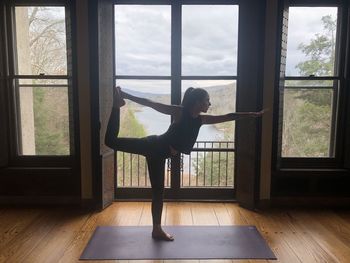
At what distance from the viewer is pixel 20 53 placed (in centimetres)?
347

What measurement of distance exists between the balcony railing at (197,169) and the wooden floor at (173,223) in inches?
11.1

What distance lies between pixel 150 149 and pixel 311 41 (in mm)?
2212

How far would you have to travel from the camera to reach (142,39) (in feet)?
11.7

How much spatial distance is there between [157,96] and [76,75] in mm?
911

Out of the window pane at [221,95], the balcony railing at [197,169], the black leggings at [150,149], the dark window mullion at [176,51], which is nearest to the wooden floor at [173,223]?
the balcony railing at [197,169]

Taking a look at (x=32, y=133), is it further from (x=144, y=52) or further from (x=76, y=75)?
(x=144, y=52)

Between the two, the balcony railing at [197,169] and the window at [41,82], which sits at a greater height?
the window at [41,82]

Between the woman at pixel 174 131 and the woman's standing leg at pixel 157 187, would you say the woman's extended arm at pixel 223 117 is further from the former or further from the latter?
the woman's standing leg at pixel 157 187

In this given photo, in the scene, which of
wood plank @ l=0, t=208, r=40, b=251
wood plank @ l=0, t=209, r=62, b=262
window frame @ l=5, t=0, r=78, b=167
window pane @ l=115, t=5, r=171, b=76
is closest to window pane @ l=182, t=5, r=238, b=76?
window pane @ l=115, t=5, r=171, b=76

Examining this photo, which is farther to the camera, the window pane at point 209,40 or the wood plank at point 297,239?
the window pane at point 209,40

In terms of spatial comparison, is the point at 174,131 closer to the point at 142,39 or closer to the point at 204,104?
the point at 204,104

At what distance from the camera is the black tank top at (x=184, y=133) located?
253cm

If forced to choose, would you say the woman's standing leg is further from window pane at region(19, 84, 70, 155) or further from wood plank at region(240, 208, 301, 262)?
window pane at region(19, 84, 70, 155)

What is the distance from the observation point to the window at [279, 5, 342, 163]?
11.2 feet
